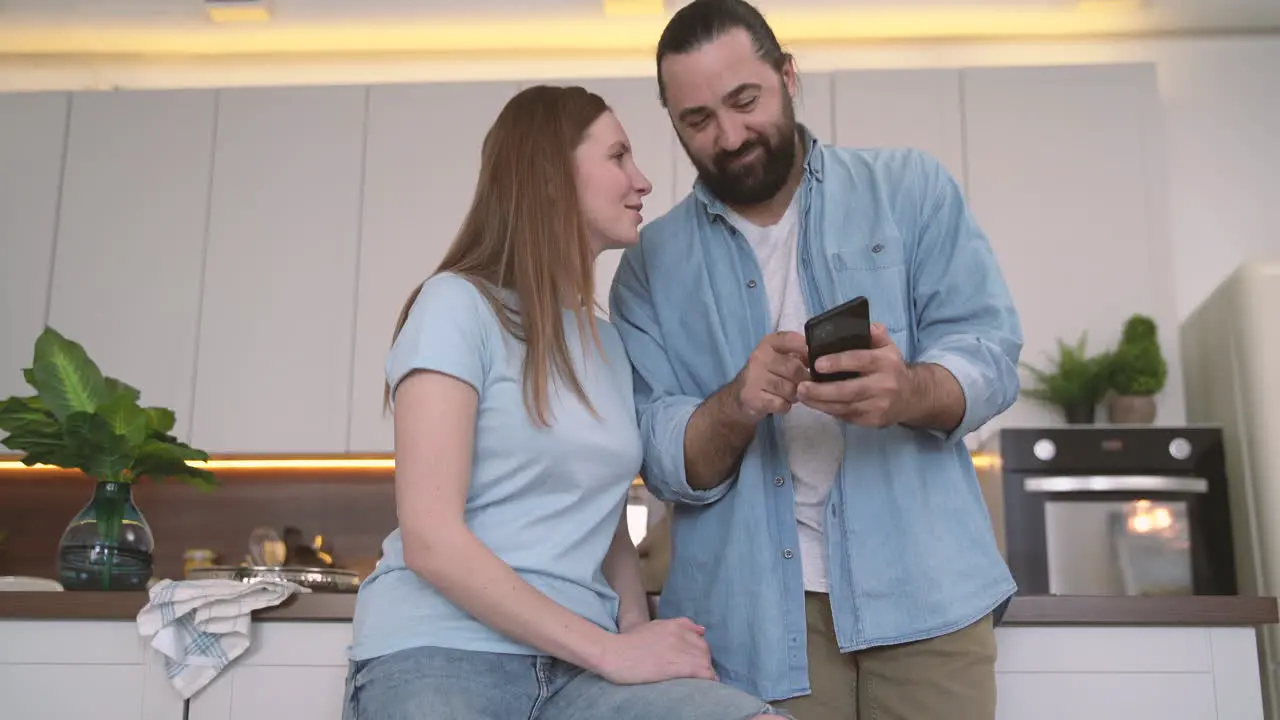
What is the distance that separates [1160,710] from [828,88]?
85.3 inches

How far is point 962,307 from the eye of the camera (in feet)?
4.80

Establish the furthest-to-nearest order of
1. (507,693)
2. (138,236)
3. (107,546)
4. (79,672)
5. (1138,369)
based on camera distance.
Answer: (138,236)
(1138,369)
(107,546)
(79,672)
(507,693)

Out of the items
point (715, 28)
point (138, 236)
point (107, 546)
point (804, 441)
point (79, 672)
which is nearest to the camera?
point (804, 441)

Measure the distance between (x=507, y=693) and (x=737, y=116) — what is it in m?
0.78

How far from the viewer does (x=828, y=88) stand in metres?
3.43

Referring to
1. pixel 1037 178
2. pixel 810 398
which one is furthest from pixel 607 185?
pixel 1037 178

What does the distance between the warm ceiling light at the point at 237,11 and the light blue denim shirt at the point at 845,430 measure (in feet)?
7.64

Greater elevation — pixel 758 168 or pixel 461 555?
pixel 758 168

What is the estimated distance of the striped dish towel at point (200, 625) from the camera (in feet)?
5.50

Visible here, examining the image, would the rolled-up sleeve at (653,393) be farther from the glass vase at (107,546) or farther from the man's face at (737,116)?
the glass vase at (107,546)

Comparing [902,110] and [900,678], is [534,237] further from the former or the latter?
[902,110]

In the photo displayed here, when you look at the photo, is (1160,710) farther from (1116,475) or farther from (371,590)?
(1116,475)

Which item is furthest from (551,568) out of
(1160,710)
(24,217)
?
(24,217)

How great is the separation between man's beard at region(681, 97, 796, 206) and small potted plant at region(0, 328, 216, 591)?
898mm
